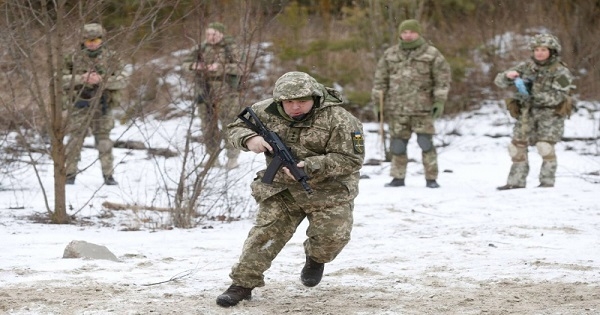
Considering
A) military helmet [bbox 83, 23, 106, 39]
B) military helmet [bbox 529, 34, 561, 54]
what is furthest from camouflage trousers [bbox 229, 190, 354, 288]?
military helmet [bbox 529, 34, 561, 54]

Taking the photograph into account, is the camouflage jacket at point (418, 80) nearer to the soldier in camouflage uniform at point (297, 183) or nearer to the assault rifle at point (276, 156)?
the soldier in camouflage uniform at point (297, 183)

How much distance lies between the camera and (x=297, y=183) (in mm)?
5391

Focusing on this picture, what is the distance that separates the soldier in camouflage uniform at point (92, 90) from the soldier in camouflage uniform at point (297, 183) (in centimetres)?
297

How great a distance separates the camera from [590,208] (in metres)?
9.28

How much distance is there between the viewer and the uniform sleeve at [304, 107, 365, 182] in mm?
5273

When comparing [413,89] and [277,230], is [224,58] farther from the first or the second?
[277,230]

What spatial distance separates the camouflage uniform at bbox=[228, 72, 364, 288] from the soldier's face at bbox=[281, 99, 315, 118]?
0.05 meters

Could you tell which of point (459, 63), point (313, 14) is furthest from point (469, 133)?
point (313, 14)

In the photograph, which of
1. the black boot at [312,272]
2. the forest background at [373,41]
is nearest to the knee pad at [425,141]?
the forest background at [373,41]

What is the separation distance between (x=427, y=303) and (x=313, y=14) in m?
15.7

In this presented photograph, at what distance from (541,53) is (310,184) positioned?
543 cm

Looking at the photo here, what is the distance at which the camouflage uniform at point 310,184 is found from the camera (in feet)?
17.5

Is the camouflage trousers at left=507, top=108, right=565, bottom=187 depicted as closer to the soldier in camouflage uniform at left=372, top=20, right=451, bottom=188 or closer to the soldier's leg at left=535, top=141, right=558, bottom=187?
the soldier's leg at left=535, top=141, right=558, bottom=187

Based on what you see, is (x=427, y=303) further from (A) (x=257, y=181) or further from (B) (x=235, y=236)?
(B) (x=235, y=236)
